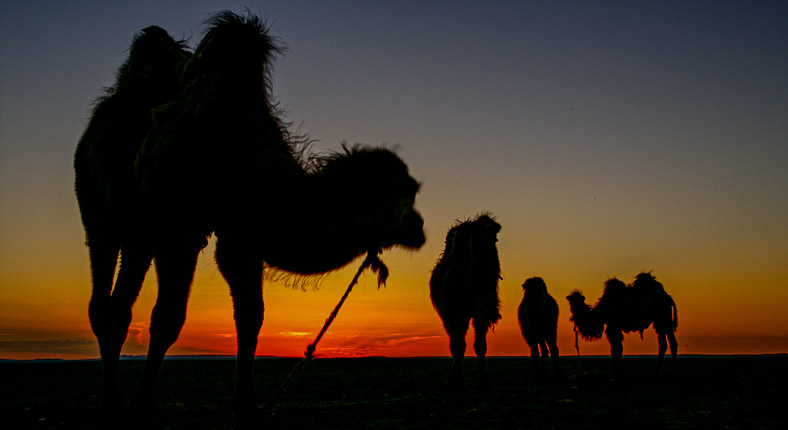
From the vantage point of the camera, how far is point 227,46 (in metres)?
5.42

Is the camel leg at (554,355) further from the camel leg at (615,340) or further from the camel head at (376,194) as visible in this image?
the camel head at (376,194)

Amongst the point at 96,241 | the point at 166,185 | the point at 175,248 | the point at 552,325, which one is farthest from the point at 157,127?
the point at 552,325

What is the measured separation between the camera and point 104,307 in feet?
19.3

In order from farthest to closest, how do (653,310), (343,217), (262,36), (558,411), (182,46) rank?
(653,310) < (558,411) < (182,46) < (262,36) < (343,217)

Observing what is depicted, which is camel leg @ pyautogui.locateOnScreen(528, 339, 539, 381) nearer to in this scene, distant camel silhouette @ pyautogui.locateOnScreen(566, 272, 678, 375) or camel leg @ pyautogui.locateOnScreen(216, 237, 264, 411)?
distant camel silhouette @ pyautogui.locateOnScreen(566, 272, 678, 375)

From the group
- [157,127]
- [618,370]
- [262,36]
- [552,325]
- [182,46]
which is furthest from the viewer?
[618,370]

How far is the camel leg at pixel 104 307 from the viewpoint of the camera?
5723 mm

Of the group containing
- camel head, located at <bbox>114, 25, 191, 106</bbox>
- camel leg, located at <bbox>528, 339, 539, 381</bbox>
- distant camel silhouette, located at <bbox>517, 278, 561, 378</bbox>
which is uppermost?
camel head, located at <bbox>114, 25, 191, 106</bbox>

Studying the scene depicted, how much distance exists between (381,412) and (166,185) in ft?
15.3

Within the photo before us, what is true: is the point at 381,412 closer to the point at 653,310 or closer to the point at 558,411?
the point at 558,411

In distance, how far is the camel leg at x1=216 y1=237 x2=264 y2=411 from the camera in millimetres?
4855

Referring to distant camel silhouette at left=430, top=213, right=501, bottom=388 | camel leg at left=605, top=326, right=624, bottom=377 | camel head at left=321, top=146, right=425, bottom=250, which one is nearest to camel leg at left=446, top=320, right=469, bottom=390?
distant camel silhouette at left=430, top=213, right=501, bottom=388

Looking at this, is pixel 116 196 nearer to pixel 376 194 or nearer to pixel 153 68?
pixel 153 68

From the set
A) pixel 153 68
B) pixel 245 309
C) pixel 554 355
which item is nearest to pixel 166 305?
pixel 245 309
